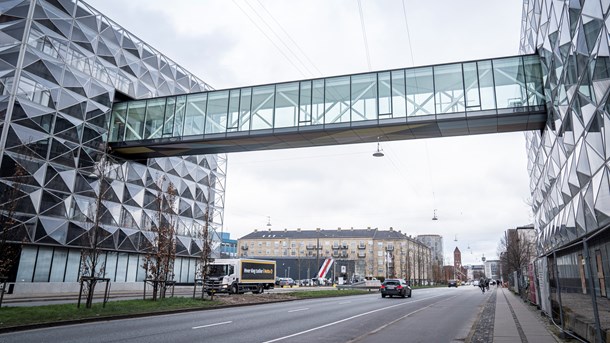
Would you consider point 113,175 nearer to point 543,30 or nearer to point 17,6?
point 17,6

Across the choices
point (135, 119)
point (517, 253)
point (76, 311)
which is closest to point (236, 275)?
point (135, 119)

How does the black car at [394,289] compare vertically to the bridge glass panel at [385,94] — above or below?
below

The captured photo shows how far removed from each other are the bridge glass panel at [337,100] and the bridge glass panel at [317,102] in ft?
0.93

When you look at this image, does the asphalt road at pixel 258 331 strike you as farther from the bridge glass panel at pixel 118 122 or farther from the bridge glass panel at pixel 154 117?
the bridge glass panel at pixel 118 122

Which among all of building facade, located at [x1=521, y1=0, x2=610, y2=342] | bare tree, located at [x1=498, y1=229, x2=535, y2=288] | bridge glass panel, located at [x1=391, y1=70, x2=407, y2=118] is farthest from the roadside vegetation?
bare tree, located at [x1=498, y1=229, x2=535, y2=288]

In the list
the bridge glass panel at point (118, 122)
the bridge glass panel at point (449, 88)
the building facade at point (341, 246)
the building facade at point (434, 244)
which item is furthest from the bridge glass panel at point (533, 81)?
the building facade at point (434, 244)

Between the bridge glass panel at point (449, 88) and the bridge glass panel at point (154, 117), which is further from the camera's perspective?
the bridge glass panel at point (154, 117)

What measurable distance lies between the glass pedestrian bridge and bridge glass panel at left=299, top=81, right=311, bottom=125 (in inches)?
2.8

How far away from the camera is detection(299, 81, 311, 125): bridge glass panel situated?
29.2 m

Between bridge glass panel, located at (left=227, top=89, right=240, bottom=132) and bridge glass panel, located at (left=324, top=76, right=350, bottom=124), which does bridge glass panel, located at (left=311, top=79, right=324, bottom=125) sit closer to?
bridge glass panel, located at (left=324, top=76, right=350, bottom=124)

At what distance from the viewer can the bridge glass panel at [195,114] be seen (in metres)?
32.7

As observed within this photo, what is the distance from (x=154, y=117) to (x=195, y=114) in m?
4.04

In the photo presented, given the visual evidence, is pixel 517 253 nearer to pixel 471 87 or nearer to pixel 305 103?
pixel 471 87

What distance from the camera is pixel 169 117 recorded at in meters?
33.8
